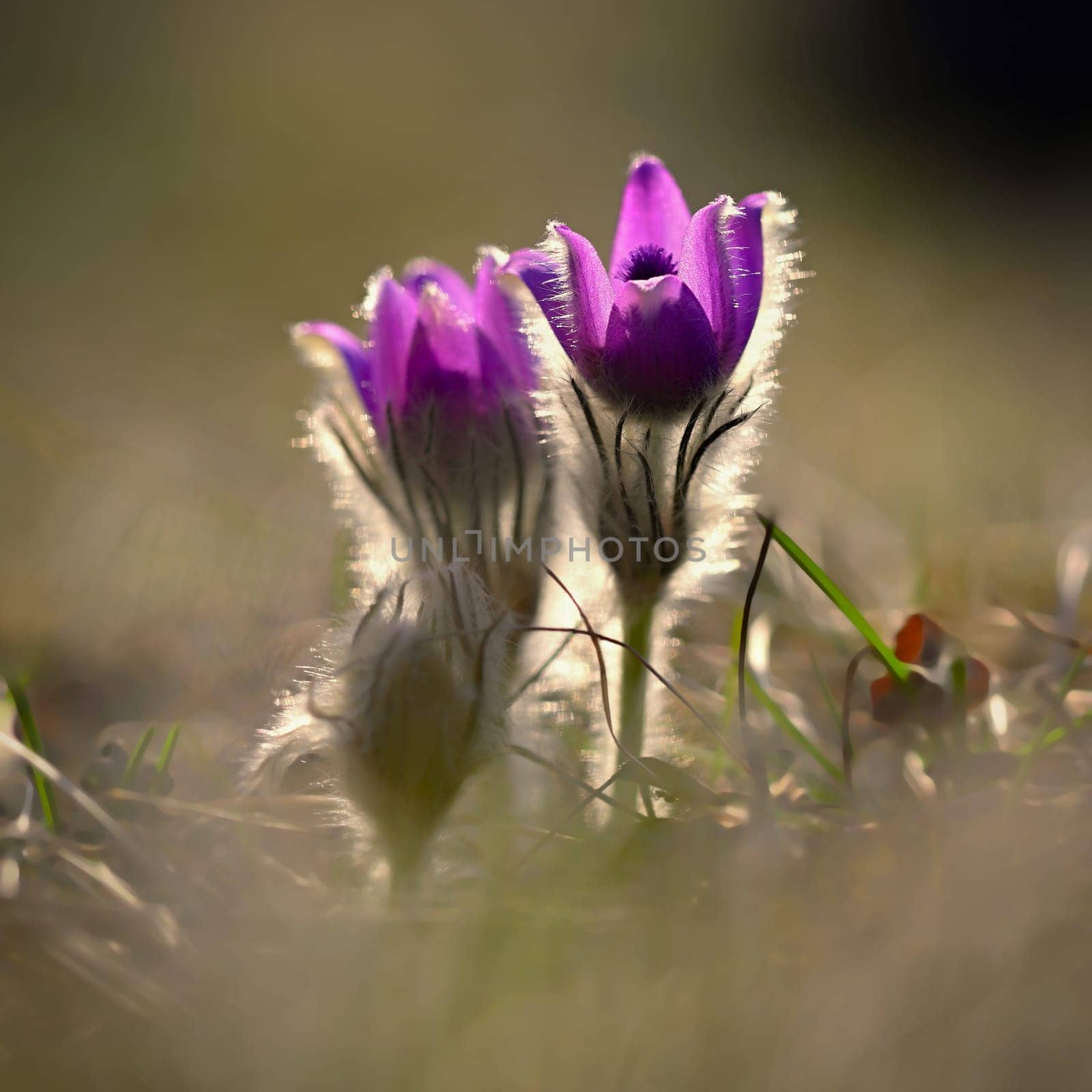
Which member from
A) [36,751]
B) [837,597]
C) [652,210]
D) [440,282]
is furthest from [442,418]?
[36,751]

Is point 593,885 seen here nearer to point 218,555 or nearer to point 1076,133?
point 218,555

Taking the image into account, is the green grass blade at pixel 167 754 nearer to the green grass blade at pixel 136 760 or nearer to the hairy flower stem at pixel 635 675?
the green grass blade at pixel 136 760

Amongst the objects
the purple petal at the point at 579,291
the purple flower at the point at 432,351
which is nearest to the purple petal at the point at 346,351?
the purple flower at the point at 432,351

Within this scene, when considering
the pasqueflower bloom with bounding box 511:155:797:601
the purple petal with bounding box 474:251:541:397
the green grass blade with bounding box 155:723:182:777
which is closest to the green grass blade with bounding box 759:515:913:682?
the pasqueflower bloom with bounding box 511:155:797:601

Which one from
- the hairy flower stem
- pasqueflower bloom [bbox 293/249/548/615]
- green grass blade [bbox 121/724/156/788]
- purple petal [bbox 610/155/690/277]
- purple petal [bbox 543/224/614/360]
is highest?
purple petal [bbox 610/155/690/277]

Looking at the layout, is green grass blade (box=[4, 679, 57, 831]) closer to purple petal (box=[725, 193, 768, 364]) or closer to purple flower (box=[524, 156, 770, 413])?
purple flower (box=[524, 156, 770, 413])

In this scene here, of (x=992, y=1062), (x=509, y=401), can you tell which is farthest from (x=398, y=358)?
(x=992, y=1062)
